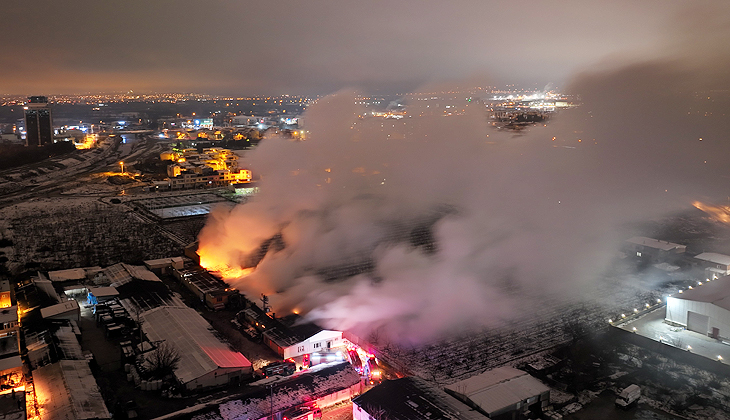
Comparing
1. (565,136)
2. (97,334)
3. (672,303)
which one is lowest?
(97,334)

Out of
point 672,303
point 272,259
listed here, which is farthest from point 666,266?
point 272,259

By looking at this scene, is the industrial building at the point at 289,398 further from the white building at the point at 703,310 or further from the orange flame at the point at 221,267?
the white building at the point at 703,310

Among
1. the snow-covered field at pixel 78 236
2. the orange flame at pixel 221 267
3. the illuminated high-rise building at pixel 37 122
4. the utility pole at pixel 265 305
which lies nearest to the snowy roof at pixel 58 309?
the orange flame at pixel 221 267

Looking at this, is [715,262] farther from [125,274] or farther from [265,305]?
[125,274]

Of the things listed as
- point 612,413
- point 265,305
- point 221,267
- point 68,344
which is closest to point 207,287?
point 221,267

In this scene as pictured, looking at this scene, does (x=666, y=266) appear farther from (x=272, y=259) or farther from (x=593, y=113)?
(x=593, y=113)

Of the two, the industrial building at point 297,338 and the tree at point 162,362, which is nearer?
the tree at point 162,362
